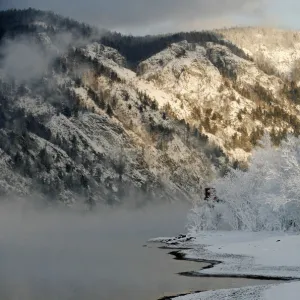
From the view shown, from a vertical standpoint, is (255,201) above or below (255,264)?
above

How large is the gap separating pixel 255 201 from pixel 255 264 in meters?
47.7

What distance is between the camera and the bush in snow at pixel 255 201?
92.2 meters

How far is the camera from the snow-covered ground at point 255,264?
39469 mm

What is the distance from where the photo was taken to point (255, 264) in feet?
202

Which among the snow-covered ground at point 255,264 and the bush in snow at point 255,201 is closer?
the snow-covered ground at point 255,264

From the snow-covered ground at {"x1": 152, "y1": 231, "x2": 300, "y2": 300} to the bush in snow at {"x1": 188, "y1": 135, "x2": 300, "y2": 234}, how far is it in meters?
7.70

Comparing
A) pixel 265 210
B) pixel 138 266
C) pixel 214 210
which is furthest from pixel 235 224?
pixel 138 266

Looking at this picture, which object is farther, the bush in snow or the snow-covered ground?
the bush in snow

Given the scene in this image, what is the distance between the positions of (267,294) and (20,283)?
1050 inches

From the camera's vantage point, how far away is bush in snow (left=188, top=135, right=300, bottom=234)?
92188 mm

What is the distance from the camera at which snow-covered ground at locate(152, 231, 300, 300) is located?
39.5 meters

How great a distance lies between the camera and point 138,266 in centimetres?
6962

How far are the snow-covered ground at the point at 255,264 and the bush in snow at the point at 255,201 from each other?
7695 mm

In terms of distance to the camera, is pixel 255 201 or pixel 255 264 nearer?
pixel 255 264
